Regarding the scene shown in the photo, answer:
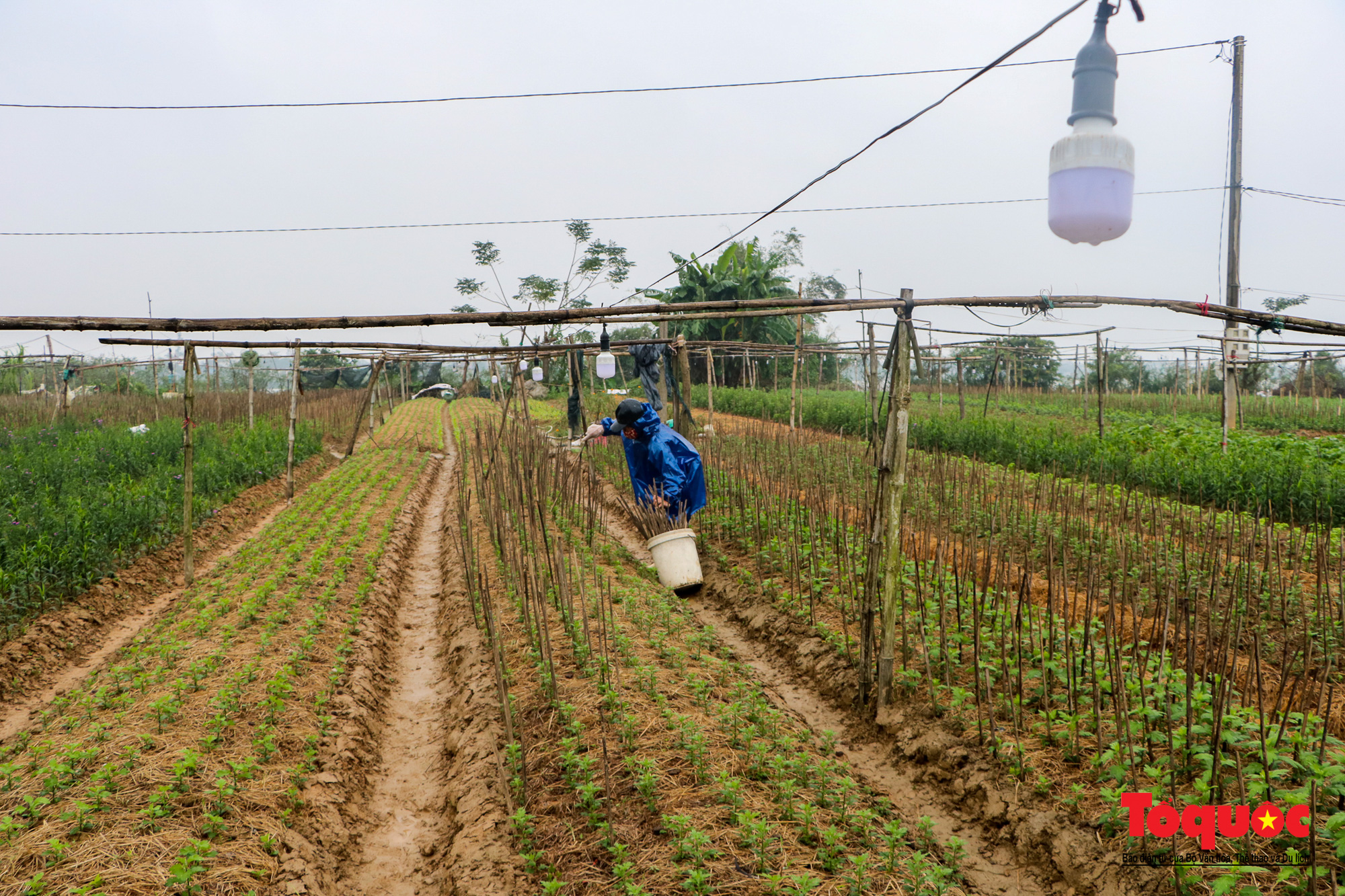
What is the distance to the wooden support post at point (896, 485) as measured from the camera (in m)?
3.68

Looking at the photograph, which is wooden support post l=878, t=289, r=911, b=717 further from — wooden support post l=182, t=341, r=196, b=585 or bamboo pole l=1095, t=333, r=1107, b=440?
bamboo pole l=1095, t=333, r=1107, b=440

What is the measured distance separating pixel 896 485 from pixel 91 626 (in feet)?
21.8

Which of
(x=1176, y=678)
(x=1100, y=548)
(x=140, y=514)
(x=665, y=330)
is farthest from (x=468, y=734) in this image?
(x=665, y=330)

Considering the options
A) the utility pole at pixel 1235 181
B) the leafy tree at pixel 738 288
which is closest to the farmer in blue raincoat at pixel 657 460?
the utility pole at pixel 1235 181

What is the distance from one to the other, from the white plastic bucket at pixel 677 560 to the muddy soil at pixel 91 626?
416 centimetres

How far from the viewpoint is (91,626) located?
593cm

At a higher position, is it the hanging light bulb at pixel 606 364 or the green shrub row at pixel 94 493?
the hanging light bulb at pixel 606 364

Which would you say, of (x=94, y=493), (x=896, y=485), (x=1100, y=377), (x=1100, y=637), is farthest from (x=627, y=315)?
(x=1100, y=377)

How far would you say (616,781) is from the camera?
3.30 metres

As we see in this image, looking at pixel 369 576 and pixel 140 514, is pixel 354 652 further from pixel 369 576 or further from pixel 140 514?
pixel 140 514

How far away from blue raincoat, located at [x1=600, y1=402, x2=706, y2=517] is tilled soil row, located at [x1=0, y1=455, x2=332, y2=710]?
4.50 m

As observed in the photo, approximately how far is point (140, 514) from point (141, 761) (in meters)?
5.00

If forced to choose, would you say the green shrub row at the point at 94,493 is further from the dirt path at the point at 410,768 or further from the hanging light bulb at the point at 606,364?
the hanging light bulb at the point at 606,364

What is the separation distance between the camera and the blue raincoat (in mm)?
6234
